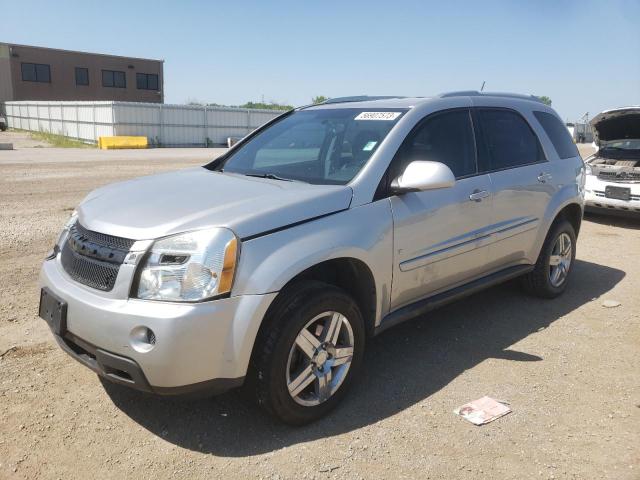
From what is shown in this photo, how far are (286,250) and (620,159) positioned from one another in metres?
8.98

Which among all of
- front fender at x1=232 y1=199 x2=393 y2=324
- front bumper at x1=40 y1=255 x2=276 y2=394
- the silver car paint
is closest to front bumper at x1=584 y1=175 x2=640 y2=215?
the silver car paint

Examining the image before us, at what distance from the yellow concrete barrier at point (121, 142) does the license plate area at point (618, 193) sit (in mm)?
23877

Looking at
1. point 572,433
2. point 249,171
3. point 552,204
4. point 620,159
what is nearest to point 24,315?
point 249,171

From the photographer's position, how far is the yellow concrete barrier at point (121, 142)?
90.1 ft

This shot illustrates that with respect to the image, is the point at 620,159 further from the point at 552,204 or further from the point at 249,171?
the point at 249,171

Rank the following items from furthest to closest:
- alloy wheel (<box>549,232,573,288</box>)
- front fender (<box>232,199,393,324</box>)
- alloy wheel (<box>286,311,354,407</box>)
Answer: alloy wheel (<box>549,232,573,288</box>), alloy wheel (<box>286,311,354,407</box>), front fender (<box>232,199,393,324</box>)

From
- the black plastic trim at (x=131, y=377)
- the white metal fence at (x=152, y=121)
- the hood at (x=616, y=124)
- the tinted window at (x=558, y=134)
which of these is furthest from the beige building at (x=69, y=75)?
the black plastic trim at (x=131, y=377)

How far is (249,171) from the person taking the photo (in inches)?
156

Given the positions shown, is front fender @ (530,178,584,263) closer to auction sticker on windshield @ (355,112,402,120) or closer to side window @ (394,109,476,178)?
side window @ (394,109,476,178)

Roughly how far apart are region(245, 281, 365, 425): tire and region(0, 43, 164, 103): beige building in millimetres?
53292

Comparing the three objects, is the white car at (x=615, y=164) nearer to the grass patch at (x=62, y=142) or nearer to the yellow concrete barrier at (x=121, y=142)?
the yellow concrete barrier at (x=121, y=142)

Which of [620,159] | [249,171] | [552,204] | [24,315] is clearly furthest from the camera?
[620,159]

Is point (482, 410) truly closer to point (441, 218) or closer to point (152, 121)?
point (441, 218)

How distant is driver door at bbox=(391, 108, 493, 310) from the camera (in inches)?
138
